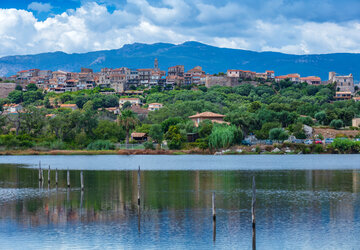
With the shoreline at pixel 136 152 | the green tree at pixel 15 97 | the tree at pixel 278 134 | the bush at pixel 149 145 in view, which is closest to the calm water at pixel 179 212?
the shoreline at pixel 136 152

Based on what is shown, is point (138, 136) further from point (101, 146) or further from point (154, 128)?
point (101, 146)

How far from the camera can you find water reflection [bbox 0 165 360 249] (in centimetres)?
2559

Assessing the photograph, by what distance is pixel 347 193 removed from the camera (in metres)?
40.8

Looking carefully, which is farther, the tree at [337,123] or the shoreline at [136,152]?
the tree at [337,123]

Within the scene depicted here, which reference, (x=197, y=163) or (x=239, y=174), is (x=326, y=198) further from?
(x=197, y=163)

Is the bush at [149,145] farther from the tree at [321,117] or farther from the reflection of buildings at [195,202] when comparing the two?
the tree at [321,117]

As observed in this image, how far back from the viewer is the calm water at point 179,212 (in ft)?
82.6

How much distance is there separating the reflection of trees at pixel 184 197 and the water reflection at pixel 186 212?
6 cm

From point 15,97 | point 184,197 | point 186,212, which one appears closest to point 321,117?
point 184,197

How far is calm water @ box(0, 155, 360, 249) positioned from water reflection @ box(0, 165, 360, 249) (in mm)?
49

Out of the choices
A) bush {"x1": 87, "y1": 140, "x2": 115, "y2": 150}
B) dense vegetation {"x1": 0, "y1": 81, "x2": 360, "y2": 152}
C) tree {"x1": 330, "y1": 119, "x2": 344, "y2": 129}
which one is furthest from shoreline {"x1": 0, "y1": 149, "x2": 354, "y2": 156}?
tree {"x1": 330, "y1": 119, "x2": 344, "y2": 129}

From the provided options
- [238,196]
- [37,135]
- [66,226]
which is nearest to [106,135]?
[37,135]

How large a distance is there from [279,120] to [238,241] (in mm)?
84731

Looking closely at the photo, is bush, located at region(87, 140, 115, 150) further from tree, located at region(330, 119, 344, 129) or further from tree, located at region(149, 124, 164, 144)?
tree, located at region(330, 119, 344, 129)
